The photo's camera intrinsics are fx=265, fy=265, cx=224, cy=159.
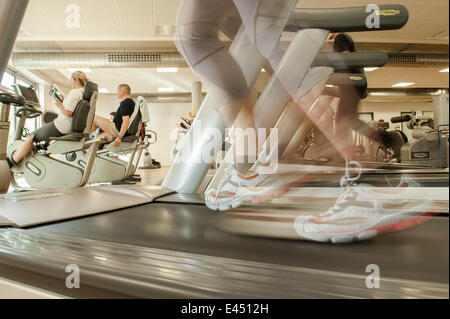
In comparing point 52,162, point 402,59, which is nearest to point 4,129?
point 52,162

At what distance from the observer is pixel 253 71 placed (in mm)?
1516

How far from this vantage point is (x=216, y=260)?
490 mm

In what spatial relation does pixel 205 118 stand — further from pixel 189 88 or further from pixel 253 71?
pixel 189 88

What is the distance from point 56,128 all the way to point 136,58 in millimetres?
3240

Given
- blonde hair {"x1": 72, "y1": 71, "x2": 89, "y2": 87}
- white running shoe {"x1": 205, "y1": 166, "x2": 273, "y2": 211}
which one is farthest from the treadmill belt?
blonde hair {"x1": 72, "y1": 71, "x2": 89, "y2": 87}

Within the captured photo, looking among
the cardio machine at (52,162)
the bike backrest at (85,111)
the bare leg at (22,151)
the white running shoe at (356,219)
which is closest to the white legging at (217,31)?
the white running shoe at (356,219)

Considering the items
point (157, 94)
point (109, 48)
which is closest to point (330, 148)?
point (109, 48)

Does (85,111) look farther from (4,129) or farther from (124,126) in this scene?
(4,129)

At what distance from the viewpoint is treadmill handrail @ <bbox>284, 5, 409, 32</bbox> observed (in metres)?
1.50

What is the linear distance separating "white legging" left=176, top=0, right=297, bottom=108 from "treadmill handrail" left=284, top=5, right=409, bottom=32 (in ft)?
1.64

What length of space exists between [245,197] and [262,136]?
776 mm

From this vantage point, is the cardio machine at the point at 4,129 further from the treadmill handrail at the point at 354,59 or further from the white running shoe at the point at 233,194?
the treadmill handrail at the point at 354,59

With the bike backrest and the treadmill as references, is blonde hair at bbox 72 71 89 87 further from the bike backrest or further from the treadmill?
the treadmill

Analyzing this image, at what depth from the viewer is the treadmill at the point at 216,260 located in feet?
1.22
